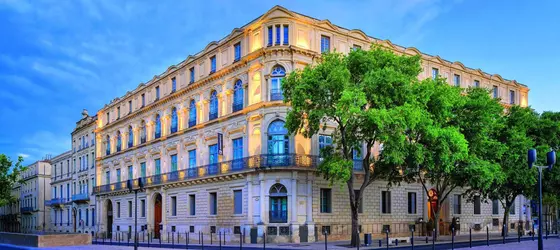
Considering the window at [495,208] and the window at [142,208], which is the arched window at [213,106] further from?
the window at [495,208]

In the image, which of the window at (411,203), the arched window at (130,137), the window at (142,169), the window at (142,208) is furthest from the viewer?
the arched window at (130,137)

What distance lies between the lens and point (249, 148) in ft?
124

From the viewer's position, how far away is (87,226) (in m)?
66.1

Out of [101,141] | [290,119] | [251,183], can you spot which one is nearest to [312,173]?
[251,183]

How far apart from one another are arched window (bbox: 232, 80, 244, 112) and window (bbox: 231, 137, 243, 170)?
7.46 ft

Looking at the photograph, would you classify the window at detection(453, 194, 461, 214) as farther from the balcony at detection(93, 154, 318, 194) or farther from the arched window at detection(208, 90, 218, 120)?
the arched window at detection(208, 90, 218, 120)

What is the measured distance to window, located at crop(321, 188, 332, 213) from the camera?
1476 inches

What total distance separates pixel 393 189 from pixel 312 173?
9.03 metres

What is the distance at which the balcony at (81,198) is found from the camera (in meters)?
66.3

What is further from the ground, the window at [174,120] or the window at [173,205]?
the window at [174,120]

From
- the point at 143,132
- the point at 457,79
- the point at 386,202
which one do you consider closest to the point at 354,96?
the point at 386,202

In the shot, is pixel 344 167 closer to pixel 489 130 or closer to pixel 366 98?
pixel 366 98

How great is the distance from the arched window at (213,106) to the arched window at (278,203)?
9414mm

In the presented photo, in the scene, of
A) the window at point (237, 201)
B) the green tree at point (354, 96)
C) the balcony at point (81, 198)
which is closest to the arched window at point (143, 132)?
the balcony at point (81, 198)
